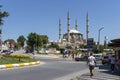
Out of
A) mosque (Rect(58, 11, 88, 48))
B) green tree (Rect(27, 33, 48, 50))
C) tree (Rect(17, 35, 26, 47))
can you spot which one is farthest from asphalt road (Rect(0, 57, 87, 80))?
tree (Rect(17, 35, 26, 47))

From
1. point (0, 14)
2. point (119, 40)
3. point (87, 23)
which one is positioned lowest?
point (119, 40)

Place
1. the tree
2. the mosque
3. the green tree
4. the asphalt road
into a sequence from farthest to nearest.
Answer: the tree < the mosque < the green tree < the asphalt road

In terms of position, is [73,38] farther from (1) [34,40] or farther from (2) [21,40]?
(1) [34,40]

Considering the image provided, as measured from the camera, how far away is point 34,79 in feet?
68.0

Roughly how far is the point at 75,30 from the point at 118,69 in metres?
157

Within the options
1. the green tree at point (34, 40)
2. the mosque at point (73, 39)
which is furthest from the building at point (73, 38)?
the green tree at point (34, 40)

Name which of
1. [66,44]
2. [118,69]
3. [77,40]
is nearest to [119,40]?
[118,69]

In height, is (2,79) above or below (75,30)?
below

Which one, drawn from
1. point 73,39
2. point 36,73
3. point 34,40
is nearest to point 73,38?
point 73,39

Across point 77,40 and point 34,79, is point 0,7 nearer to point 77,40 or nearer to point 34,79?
point 34,79

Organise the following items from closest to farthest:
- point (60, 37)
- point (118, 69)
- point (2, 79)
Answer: point (2, 79), point (118, 69), point (60, 37)

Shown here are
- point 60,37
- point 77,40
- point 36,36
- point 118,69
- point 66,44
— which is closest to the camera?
point 118,69

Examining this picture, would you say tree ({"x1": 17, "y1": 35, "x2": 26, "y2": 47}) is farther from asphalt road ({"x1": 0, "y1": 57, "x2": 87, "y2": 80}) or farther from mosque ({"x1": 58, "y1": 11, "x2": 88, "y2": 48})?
asphalt road ({"x1": 0, "y1": 57, "x2": 87, "y2": 80})

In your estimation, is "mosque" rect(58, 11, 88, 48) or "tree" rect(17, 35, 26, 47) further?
"tree" rect(17, 35, 26, 47)
